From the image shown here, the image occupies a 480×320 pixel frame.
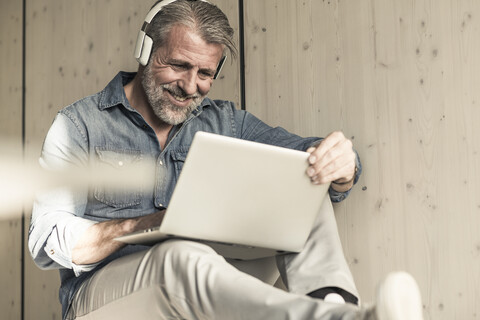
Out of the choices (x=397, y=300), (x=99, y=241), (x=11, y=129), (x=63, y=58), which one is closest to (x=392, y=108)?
(x=99, y=241)

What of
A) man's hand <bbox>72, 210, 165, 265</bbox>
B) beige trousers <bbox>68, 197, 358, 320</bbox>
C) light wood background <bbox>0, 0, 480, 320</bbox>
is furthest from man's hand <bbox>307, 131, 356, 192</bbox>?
man's hand <bbox>72, 210, 165, 265</bbox>

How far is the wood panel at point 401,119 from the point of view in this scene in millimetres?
1805

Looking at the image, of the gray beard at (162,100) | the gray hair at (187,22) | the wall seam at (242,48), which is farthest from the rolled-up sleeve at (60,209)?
the wall seam at (242,48)

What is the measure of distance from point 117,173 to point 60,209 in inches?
10.2

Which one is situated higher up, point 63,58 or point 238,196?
point 63,58

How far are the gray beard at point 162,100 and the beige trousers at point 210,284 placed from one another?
0.50 m

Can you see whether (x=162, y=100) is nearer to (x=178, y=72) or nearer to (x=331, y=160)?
(x=178, y=72)

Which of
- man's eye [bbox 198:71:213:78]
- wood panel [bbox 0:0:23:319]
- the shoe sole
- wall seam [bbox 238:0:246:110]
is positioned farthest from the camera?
wood panel [bbox 0:0:23:319]

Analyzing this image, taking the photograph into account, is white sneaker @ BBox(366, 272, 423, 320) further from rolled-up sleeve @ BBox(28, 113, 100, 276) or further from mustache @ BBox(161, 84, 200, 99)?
mustache @ BBox(161, 84, 200, 99)

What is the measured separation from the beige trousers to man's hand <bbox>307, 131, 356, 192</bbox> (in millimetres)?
125

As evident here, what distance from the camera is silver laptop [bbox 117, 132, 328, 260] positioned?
124 cm

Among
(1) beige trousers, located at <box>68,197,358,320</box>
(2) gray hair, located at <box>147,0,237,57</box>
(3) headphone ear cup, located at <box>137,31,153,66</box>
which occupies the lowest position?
(1) beige trousers, located at <box>68,197,358,320</box>

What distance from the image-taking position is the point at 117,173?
1.83m

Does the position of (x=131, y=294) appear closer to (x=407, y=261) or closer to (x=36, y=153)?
(x=407, y=261)
